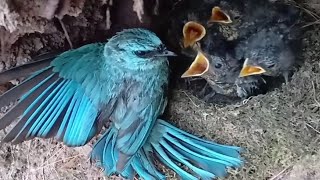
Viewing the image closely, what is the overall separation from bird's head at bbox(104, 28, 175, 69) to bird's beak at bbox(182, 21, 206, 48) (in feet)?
0.28

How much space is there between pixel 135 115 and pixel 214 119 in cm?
23

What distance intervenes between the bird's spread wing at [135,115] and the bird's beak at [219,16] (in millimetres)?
255

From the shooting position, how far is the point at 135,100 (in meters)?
1.86

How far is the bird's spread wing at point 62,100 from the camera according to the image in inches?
69.7

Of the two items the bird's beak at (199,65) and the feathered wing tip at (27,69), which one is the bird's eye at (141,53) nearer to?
the bird's beak at (199,65)

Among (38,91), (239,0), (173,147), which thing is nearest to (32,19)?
(38,91)

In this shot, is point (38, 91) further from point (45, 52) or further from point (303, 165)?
point (303, 165)

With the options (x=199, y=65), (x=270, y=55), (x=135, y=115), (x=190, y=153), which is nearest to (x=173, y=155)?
(x=190, y=153)

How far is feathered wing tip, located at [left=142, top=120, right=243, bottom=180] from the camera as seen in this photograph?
1.79 meters

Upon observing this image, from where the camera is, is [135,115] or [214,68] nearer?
[135,115]

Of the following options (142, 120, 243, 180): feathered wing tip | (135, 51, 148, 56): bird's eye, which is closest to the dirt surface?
(142, 120, 243, 180): feathered wing tip

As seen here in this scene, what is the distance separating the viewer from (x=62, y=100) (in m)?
1.82

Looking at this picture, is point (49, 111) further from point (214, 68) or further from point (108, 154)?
point (214, 68)

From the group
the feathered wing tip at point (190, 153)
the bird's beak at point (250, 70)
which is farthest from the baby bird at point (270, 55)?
the feathered wing tip at point (190, 153)
